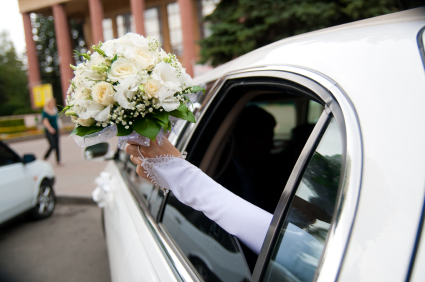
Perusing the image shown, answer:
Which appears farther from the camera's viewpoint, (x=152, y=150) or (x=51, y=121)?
(x=51, y=121)

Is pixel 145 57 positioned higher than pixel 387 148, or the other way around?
pixel 145 57

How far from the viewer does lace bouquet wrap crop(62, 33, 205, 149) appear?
3.56ft

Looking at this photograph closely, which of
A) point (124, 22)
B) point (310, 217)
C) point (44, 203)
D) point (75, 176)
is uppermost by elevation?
point (124, 22)

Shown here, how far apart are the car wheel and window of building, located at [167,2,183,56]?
27.2m

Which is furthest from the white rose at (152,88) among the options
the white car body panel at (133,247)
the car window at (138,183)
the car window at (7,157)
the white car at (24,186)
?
the car window at (7,157)

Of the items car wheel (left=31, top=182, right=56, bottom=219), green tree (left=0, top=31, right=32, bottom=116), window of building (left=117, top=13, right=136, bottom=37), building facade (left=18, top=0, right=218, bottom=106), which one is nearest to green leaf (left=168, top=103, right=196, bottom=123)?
car wheel (left=31, top=182, right=56, bottom=219)

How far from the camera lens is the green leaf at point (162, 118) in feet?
3.77

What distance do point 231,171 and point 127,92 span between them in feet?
3.94

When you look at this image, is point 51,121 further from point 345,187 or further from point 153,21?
point 153,21

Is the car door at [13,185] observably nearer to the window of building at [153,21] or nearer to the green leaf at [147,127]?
the green leaf at [147,127]

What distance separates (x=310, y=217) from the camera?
782 mm

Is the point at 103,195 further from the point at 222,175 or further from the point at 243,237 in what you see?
the point at 243,237

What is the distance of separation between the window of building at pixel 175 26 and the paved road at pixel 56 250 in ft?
91.1

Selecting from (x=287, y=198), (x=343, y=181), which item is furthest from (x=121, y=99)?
(x=343, y=181)
